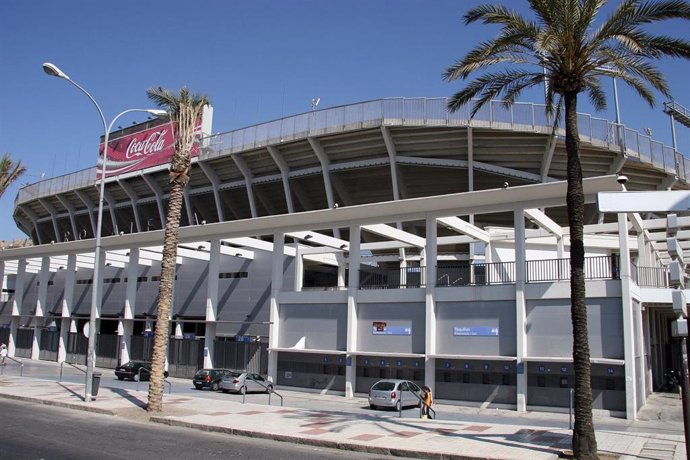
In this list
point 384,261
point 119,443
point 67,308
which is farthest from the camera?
point 67,308

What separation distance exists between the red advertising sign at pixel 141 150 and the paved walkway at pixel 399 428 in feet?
90.6

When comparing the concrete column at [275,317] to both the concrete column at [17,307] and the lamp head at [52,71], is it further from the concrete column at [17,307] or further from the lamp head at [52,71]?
the concrete column at [17,307]

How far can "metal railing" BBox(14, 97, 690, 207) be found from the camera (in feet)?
120

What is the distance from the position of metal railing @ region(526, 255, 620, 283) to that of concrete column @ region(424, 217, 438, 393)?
4394mm

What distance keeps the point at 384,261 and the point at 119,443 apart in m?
→ 30.1

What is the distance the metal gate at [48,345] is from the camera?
50688 millimetres

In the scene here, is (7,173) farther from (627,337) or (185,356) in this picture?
(627,337)

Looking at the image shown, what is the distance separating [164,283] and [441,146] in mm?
22522

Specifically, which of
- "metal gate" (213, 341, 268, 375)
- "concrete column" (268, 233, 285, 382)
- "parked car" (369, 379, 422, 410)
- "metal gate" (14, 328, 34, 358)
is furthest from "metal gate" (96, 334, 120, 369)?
"parked car" (369, 379, 422, 410)

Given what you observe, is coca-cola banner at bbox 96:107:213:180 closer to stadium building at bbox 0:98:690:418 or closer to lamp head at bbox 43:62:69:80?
stadium building at bbox 0:98:690:418

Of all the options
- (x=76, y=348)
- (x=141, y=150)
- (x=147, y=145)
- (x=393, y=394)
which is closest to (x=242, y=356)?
(x=393, y=394)

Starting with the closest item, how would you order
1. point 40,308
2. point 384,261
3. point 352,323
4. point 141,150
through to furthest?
point 352,323
point 384,261
point 40,308
point 141,150

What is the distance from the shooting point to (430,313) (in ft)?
91.7

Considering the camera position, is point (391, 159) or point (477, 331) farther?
point (391, 159)
